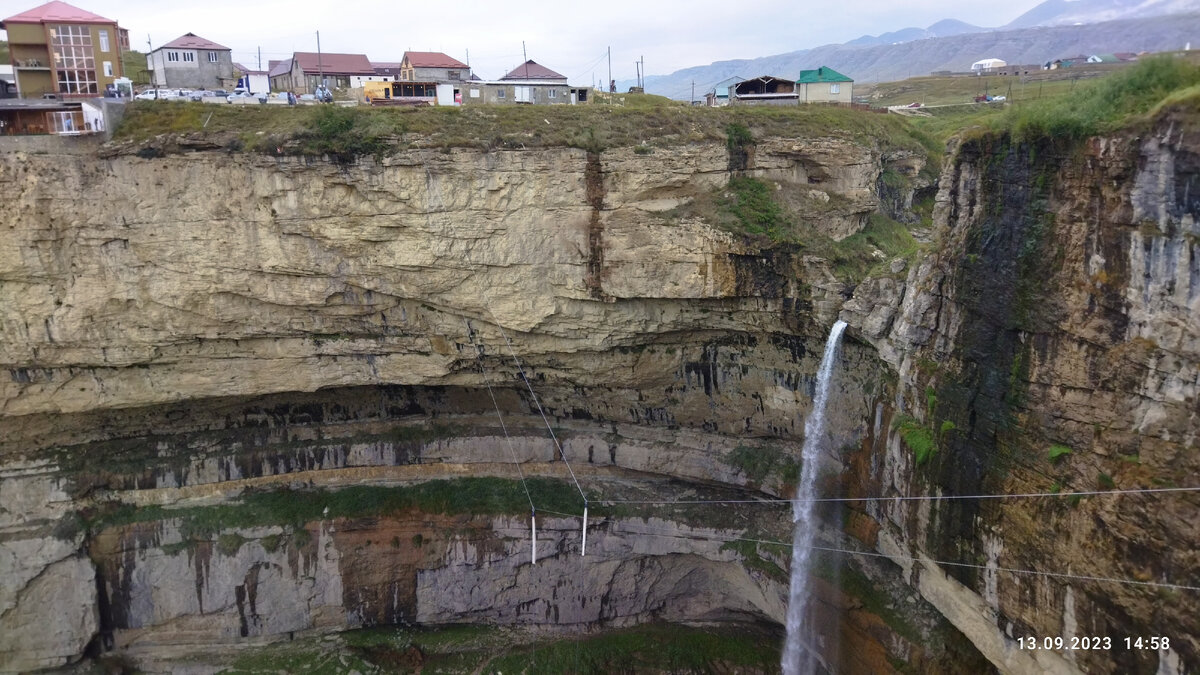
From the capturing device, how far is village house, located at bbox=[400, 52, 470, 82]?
33.1 metres

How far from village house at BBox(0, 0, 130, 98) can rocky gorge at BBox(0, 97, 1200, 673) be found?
6.09 metres

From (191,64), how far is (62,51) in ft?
17.4

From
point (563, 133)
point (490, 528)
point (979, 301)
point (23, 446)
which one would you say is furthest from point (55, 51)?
point (979, 301)

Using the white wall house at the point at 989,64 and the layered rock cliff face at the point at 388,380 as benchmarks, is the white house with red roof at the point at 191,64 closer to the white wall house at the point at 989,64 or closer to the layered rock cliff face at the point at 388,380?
the layered rock cliff face at the point at 388,380

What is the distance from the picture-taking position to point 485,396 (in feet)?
85.1

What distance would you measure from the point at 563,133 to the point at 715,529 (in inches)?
485

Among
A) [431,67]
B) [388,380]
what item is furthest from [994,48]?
[388,380]

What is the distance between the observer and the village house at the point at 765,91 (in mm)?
30250

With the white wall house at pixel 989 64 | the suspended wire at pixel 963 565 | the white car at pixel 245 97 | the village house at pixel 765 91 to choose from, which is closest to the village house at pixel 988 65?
the white wall house at pixel 989 64

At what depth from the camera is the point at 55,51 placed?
79.5 ft

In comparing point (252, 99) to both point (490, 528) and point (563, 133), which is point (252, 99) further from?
point (490, 528)

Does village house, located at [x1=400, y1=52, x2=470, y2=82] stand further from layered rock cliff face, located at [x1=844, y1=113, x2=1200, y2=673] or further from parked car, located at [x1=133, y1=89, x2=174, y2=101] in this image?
layered rock cliff face, located at [x1=844, y1=113, x2=1200, y2=673]

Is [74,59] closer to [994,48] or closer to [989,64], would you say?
[989,64]

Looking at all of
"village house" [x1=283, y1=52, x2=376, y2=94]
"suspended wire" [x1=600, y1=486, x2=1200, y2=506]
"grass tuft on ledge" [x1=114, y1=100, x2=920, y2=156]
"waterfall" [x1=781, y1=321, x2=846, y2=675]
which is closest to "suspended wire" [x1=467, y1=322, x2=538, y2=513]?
"suspended wire" [x1=600, y1=486, x2=1200, y2=506]
